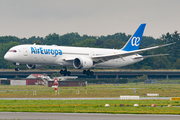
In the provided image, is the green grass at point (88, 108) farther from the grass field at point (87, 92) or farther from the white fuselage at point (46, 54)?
the white fuselage at point (46, 54)


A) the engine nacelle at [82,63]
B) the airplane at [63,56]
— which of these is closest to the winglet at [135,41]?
the airplane at [63,56]

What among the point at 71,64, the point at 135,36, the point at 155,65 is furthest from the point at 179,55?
the point at 71,64

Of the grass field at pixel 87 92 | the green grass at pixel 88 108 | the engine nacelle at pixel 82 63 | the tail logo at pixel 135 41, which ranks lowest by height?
the green grass at pixel 88 108

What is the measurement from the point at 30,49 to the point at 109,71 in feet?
264

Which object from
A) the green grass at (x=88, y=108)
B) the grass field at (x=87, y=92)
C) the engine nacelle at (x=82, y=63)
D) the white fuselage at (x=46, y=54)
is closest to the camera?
the green grass at (x=88, y=108)

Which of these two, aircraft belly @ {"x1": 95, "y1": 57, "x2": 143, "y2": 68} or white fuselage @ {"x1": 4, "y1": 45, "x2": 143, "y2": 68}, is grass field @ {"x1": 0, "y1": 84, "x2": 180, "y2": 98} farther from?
white fuselage @ {"x1": 4, "y1": 45, "x2": 143, "y2": 68}

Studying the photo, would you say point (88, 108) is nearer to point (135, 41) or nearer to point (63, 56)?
point (63, 56)

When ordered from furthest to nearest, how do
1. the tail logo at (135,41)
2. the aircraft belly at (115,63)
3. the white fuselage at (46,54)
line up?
the tail logo at (135,41) < the aircraft belly at (115,63) < the white fuselage at (46,54)

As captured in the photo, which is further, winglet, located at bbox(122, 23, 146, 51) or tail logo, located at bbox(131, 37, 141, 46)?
tail logo, located at bbox(131, 37, 141, 46)

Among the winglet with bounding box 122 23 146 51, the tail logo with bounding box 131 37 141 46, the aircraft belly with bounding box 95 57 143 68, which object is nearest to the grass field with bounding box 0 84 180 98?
the aircraft belly with bounding box 95 57 143 68

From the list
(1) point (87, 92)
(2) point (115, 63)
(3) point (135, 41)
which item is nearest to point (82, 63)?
(1) point (87, 92)

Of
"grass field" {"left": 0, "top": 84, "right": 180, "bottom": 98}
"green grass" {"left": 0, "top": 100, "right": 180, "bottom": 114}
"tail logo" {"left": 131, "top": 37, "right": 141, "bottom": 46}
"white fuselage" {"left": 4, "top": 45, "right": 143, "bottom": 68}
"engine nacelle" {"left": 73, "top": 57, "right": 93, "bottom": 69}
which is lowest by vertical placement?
"green grass" {"left": 0, "top": 100, "right": 180, "bottom": 114}

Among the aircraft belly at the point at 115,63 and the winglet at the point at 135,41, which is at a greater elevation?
the winglet at the point at 135,41

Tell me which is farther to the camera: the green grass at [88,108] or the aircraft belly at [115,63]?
the aircraft belly at [115,63]
